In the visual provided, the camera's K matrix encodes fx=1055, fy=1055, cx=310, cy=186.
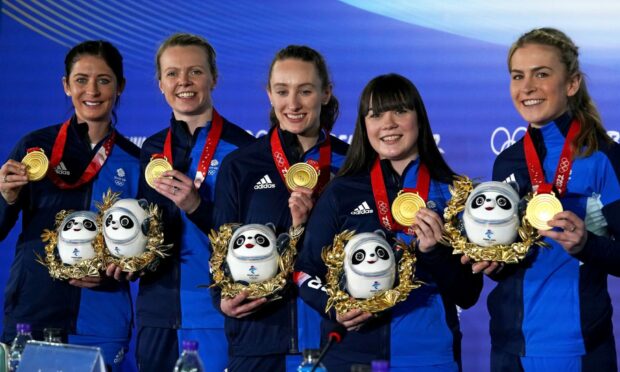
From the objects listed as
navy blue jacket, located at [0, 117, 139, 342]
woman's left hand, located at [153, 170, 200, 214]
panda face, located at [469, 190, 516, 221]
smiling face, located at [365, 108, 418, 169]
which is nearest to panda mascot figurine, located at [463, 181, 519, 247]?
panda face, located at [469, 190, 516, 221]

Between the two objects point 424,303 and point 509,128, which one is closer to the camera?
point 424,303

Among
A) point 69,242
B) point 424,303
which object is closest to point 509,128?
point 424,303

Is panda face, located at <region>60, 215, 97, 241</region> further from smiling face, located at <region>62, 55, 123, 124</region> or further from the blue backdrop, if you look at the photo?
the blue backdrop

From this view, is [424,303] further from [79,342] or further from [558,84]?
[79,342]

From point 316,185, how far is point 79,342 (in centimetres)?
129

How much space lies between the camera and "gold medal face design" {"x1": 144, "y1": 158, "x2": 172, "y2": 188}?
13.5 ft

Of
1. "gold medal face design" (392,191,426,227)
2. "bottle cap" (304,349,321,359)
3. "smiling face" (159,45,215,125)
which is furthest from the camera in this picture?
"smiling face" (159,45,215,125)

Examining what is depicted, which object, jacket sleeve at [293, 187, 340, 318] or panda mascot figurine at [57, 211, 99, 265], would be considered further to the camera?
panda mascot figurine at [57, 211, 99, 265]

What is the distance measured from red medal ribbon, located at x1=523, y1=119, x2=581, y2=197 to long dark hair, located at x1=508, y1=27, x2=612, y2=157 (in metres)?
0.03

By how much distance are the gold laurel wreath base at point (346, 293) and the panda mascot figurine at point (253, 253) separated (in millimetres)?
182

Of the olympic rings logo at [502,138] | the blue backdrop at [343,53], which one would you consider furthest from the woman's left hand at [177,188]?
the olympic rings logo at [502,138]

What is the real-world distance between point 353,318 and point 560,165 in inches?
34.2

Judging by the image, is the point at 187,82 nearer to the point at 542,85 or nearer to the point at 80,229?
the point at 80,229

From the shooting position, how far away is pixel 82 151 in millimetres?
4555
